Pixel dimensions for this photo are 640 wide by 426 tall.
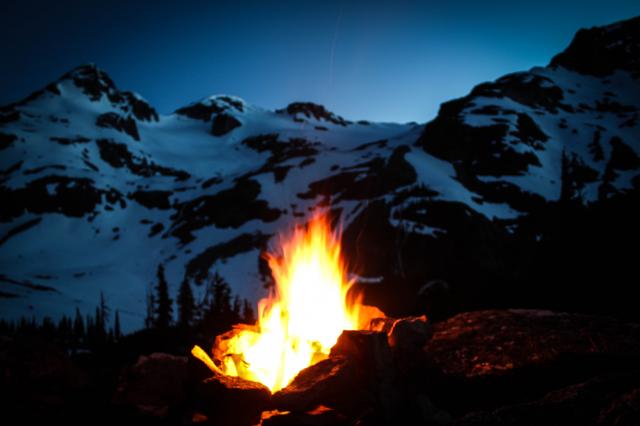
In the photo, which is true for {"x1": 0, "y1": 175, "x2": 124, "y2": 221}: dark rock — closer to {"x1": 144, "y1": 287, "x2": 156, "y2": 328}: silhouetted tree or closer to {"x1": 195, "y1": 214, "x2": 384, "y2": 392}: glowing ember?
{"x1": 144, "y1": 287, "x2": 156, "y2": 328}: silhouetted tree

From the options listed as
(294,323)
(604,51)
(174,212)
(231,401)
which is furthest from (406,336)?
(604,51)

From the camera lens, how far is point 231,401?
17.7 ft

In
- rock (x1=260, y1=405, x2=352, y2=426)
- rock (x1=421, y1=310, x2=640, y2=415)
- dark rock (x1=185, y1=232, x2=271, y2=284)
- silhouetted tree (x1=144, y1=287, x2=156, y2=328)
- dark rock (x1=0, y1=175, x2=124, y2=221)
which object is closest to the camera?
rock (x1=260, y1=405, x2=352, y2=426)

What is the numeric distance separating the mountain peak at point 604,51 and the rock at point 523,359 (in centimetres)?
22111

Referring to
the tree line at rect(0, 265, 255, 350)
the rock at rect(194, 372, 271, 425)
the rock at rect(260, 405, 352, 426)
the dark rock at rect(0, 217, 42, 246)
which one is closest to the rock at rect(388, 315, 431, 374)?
the rock at rect(260, 405, 352, 426)

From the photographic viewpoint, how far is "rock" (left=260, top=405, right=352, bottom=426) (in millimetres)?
5016

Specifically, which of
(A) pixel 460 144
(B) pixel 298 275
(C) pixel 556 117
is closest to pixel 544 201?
(A) pixel 460 144

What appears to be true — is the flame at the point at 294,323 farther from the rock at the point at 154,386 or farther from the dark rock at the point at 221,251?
the dark rock at the point at 221,251

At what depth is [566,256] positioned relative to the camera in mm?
17453

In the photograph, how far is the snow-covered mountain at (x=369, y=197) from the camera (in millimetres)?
89188

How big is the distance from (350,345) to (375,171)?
4766 inches

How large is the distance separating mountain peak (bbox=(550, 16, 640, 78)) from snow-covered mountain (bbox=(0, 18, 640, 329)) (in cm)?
78

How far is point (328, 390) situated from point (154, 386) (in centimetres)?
375

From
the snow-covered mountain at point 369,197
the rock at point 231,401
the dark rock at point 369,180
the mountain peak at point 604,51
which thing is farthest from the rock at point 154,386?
the mountain peak at point 604,51
